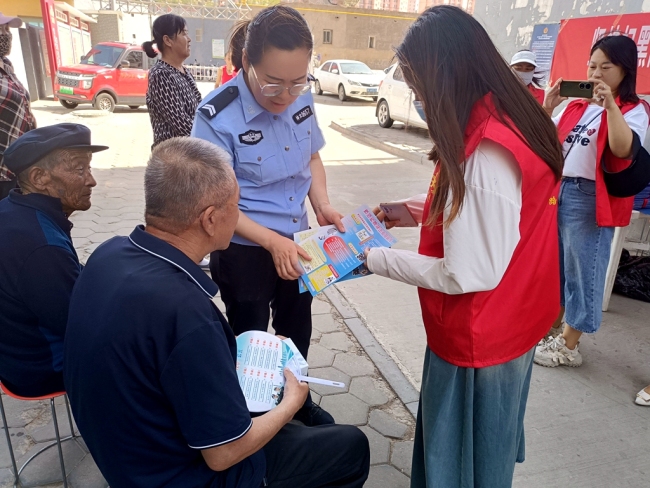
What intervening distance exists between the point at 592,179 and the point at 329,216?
1626 millimetres

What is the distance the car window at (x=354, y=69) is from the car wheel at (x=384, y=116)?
6.37 m

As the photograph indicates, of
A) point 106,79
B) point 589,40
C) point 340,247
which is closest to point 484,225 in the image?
point 340,247

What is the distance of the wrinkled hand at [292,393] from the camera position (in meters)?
1.47

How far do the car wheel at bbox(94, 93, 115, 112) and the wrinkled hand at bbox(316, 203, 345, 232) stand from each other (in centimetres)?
1293

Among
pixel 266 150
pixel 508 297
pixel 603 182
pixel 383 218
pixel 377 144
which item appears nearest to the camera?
pixel 508 297

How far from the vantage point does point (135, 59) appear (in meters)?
13.6

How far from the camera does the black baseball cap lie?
1.84 m

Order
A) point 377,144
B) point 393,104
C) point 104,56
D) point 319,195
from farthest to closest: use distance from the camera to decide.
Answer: point 104,56 → point 393,104 → point 377,144 → point 319,195

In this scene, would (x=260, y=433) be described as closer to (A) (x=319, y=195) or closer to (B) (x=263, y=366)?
(B) (x=263, y=366)

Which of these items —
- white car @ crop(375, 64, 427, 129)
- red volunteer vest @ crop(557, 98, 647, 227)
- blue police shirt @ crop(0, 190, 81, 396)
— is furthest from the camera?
white car @ crop(375, 64, 427, 129)

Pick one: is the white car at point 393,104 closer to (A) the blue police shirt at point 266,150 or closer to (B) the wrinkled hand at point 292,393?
(A) the blue police shirt at point 266,150

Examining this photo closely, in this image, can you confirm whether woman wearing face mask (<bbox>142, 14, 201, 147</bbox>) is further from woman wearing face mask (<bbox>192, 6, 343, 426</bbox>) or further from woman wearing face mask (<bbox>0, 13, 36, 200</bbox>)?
woman wearing face mask (<bbox>192, 6, 343, 426</bbox>)

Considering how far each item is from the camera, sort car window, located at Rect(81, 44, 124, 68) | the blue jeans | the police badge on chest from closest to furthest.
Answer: the blue jeans < the police badge on chest < car window, located at Rect(81, 44, 124, 68)

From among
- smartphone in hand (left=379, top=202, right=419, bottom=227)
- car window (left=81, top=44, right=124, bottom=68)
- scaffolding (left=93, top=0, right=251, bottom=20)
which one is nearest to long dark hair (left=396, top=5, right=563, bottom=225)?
smartphone in hand (left=379, top=202, right=419, bottom=227)
